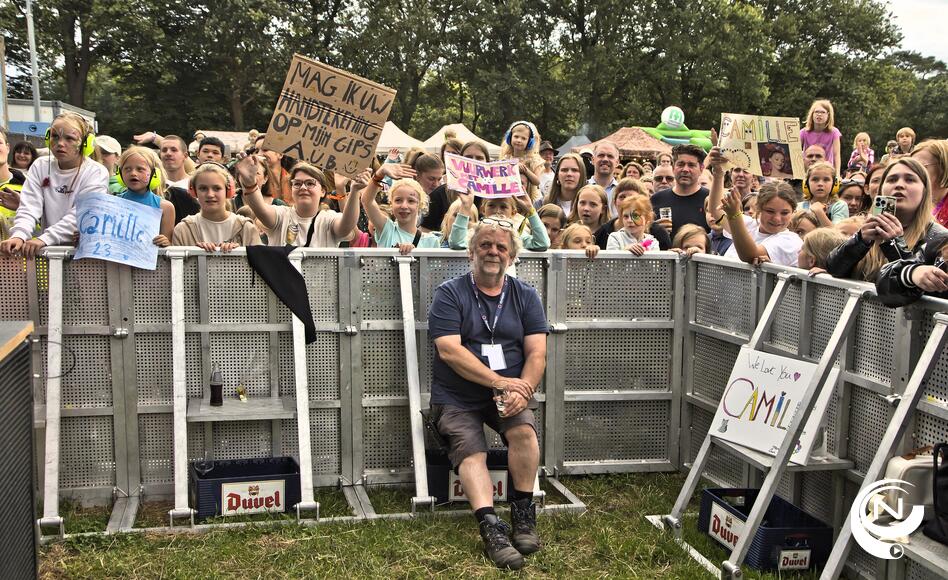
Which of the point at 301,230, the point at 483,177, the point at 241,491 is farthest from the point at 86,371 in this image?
the point at 483,177

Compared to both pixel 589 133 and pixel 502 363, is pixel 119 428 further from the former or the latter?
pixel 589 133

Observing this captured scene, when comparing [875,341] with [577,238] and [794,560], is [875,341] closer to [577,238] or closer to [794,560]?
[794,560]

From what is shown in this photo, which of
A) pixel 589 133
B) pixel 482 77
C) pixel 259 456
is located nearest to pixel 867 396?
pixel 259 456

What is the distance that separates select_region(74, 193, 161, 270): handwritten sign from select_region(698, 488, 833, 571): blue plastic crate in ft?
12.2

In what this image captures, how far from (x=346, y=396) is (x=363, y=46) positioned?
33.0 metres

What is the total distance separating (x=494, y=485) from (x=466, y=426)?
0.62 meters

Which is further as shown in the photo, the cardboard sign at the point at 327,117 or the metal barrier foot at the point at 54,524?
the cardboard sign at the point at 327,117

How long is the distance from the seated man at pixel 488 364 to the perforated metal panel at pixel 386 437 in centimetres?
55

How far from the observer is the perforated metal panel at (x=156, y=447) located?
5.78 metres

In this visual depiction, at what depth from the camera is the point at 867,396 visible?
4.74m

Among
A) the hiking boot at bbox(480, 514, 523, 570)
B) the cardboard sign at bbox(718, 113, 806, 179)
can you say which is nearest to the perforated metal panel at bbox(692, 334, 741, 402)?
the cardboard sign at bbox(718, 113, 806, 179)

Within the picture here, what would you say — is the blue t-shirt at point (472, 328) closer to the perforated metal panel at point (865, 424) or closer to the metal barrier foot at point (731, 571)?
the metal barrier foot at point (731, 571)

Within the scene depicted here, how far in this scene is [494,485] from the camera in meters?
5.81

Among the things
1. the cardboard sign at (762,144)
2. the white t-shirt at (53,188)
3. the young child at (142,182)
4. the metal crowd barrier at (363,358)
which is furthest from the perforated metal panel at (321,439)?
the cardboard sign at (762,144)
